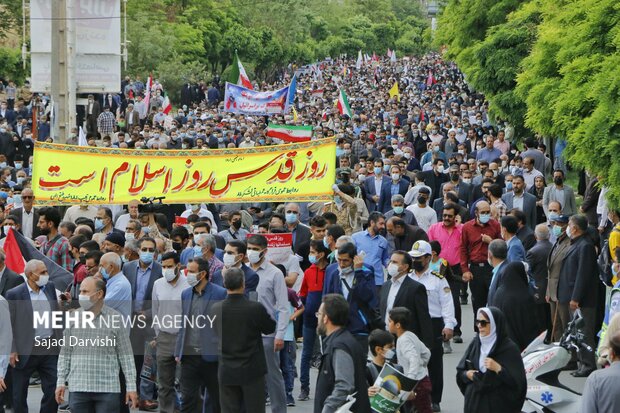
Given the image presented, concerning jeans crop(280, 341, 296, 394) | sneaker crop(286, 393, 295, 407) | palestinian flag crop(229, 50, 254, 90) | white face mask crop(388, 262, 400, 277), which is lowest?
sneaker crop(286, 393, 295, 407)

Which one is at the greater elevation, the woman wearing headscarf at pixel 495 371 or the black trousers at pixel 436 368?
the woman wearing headscarf at pixel 495 371

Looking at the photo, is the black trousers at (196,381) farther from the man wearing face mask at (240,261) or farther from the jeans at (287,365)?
the jeans at (287,365)

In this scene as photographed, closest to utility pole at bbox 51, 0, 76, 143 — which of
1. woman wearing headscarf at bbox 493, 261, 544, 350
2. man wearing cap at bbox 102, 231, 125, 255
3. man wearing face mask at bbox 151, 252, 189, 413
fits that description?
man wearing cap at bbox 102, 231, 125, 255

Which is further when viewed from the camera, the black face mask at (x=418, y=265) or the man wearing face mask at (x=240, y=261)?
the black face mask at (x=418, y=265)

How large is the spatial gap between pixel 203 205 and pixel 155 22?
1728 inches

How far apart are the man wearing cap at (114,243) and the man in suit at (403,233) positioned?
335 centimetres

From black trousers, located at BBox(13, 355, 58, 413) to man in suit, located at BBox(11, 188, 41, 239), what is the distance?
5.69m

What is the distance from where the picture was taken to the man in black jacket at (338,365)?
31.2 ft

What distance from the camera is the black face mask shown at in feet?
41.3

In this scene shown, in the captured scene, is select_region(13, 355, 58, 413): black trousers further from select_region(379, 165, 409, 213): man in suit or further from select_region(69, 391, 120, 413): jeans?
select_region(379, 165, 409, 213): man in suit

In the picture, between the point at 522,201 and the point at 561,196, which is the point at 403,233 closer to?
the point at 522,201

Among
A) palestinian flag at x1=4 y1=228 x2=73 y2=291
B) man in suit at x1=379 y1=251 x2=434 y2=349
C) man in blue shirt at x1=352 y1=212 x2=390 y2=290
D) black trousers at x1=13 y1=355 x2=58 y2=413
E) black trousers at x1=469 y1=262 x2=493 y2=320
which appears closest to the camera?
man in suit at x1=379 y1=251 x2=434 y2=349

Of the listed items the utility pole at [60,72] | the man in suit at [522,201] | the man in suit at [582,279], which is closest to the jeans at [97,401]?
the man in suit at [582,279]

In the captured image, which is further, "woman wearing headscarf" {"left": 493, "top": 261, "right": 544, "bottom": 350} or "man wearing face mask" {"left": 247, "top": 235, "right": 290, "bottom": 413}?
"woman wearing headscarf" {"left": 493, "top": 261, "right": 544, "bottom": 350}
